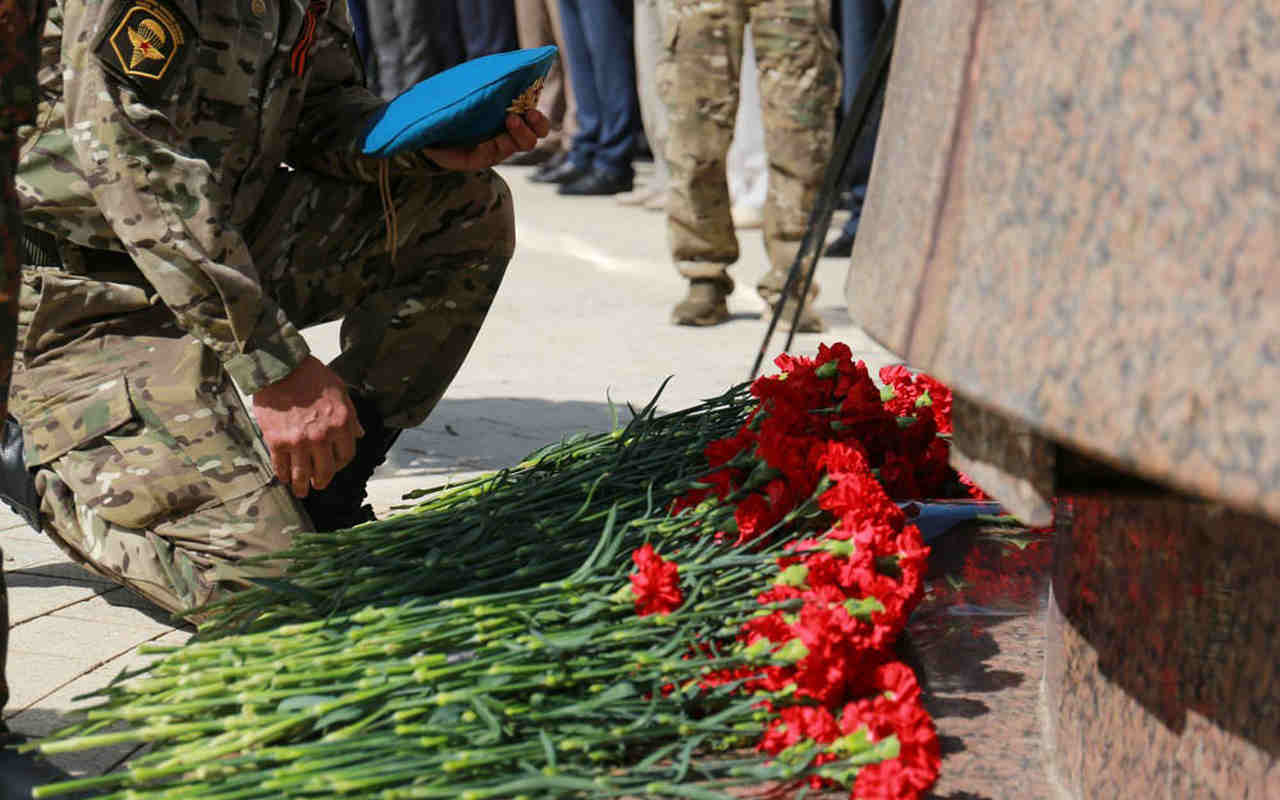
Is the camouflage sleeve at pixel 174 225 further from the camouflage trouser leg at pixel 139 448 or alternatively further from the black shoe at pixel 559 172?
the black shoe at pixel 559 172

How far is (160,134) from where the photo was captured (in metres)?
2.35

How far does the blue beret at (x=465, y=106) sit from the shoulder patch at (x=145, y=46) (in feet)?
1.27

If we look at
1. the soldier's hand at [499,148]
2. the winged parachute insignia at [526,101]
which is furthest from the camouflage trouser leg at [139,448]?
the winged parachute insignia at [526,101]

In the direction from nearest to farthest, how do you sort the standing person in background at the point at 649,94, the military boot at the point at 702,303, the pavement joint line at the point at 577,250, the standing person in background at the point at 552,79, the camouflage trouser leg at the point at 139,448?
the camouflage trouser leg at the point at 139,448 < the military boot at the point at 702,303 < the pavement joint line at the point at 577,250 < the standing person in background at the point at 649,94 < the standing person in background at the point at 552,79

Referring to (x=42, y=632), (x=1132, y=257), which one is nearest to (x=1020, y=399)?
(x=1132, y=257)

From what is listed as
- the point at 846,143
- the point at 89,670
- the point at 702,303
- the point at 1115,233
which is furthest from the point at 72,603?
the point at 702,303

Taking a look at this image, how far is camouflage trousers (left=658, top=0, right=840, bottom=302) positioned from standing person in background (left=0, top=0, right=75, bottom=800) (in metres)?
3.56

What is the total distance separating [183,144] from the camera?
2449 millimetres

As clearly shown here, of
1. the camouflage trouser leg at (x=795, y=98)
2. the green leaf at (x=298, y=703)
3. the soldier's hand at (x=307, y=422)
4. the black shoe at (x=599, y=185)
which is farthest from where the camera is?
the black shoe at (x=599, y=185)

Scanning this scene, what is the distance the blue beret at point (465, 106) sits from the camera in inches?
103

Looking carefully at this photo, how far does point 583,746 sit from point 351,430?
0.83 metres

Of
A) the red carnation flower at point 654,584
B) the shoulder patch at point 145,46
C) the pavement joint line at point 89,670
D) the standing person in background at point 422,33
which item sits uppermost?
the shoulder patch at point 145,46

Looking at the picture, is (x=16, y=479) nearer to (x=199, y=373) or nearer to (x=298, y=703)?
(x=199, y=373)

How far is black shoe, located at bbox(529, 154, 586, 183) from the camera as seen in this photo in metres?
9.18
